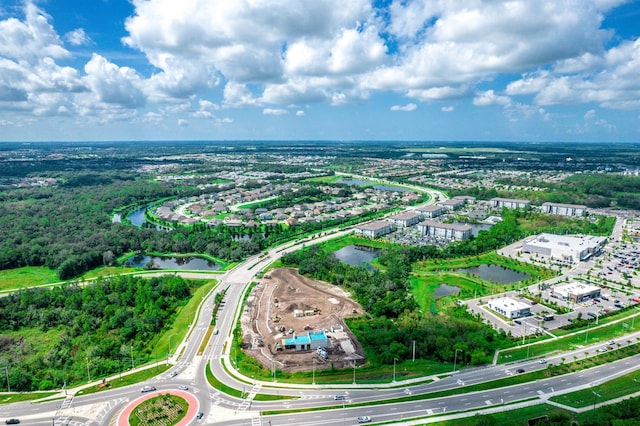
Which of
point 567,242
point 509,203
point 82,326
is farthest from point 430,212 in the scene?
point 82,326

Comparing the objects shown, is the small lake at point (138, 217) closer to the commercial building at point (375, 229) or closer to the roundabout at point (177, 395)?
the commercial building at point (375, 229)

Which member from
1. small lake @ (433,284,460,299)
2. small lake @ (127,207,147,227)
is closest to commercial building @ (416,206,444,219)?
small lake @ (433,284,460,299)

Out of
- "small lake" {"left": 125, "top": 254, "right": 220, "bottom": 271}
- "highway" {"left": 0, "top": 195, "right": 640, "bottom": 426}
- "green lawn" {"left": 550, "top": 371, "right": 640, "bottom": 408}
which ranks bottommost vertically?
"small lake" {"left": 125, "top": 254, "right": 220, "bottom": 271}

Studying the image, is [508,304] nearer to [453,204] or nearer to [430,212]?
[430,212]

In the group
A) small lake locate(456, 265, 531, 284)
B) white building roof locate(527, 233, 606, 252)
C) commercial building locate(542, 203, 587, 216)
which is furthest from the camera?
commercial building locate(542, 203, 587, 216)

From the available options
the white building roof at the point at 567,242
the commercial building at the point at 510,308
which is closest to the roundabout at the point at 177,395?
the commercial building at the point at 510,308

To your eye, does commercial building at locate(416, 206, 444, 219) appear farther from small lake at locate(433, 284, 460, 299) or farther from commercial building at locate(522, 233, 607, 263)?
small lake at locate(433, 284, 460, 299)
